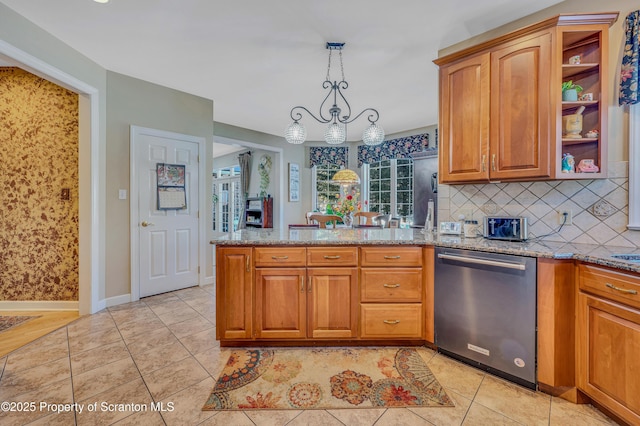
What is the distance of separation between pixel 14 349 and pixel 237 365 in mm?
1842

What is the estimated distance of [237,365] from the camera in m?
2.04

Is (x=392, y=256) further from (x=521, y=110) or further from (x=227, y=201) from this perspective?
(x=227, y=201)

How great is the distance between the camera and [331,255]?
2.19m

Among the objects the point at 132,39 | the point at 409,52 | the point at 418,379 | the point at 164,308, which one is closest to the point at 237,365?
the point at 418,379

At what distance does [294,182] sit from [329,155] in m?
1.01

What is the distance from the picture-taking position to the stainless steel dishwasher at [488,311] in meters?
1.74

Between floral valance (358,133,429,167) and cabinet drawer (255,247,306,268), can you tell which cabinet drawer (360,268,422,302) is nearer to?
cabinet drawer (255,247,306,268)

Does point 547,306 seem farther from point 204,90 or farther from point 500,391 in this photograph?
point 204,90

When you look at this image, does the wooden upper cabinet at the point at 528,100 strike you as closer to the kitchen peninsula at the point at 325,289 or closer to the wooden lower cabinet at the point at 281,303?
the kitchen peninsula at the point at 325,289

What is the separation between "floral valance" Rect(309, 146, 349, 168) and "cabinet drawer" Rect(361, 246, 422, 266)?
4447mm

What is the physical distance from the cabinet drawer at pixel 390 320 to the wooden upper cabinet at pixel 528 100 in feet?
3.74

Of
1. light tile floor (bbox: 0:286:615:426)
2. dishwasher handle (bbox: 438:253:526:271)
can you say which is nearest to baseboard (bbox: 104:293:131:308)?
light tile floor (bbox: 0:286:615:426)

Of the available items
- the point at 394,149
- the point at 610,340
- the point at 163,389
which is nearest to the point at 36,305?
the point at 163,389

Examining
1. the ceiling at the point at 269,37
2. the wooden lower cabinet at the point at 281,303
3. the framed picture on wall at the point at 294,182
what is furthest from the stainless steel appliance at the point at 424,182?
the framed picture on wall at the point at 294,182
